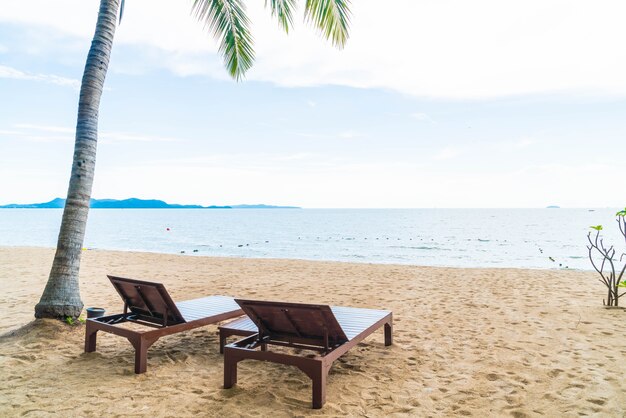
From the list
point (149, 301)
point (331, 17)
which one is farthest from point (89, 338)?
point (331, 17)

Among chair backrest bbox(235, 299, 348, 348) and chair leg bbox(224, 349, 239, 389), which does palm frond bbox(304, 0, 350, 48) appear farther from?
chair leg bbox(224, 349, 239, 389)

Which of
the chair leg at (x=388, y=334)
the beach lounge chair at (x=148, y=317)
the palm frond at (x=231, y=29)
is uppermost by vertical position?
the palm frond at (x=231, y=29)

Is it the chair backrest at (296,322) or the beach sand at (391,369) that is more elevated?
the chair backrest at (296,322)

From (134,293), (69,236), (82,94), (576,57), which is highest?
(576,57)

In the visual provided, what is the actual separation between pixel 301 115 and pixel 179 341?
35.5m

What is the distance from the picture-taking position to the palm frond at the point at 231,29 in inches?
259

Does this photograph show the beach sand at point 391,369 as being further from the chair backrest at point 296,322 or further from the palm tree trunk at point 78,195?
the chair backrest at point 296,322

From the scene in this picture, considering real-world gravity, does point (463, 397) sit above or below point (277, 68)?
below

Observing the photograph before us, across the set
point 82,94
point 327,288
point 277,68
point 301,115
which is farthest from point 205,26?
point 301,115

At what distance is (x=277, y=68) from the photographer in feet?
49.1

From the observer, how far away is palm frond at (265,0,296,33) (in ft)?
23.2

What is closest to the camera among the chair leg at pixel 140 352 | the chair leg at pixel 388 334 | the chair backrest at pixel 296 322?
the chair backrest at pixel 296 322

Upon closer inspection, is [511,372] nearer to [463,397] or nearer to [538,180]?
[463,397]

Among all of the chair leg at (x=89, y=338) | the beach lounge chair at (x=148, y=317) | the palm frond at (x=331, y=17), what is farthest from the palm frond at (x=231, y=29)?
the chair leg at (x=89, y=338)
